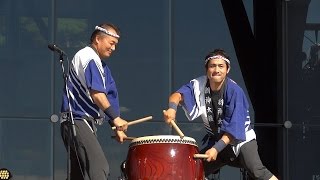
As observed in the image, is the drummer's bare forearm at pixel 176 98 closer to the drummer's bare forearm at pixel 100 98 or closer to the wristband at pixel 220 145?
the wristband at pixel 220 145

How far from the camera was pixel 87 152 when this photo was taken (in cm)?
→ 568

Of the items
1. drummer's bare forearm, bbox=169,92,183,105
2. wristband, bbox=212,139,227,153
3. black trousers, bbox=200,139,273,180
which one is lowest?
black trousers, bbox=200,139,273,180

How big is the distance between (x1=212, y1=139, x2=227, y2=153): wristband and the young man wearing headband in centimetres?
64

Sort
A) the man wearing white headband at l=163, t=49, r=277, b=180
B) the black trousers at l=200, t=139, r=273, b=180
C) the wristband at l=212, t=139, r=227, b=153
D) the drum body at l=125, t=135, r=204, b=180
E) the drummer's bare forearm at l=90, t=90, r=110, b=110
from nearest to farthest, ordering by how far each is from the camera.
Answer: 1. the drum body at l=125, t=135, r=204, b=180
2. the drummer's bare forearm at l=90, t=90, r=110, b=110
3. the wristband at l=212, t=139, r=227, b=153
4. the man wearing white headband at l=163, t=49, r=277, b=180
5. the black trousers at l=200, t=139, r=273, b=180

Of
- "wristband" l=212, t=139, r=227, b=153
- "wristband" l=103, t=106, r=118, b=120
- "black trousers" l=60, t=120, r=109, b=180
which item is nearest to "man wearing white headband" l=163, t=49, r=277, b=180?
"wristband" l=212, t=139, r=227, b=153

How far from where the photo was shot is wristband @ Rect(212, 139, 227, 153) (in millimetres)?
5805

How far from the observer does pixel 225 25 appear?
958 cm

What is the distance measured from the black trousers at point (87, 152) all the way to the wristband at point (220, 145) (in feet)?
2.45

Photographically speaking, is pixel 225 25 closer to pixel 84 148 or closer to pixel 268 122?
pixel 268 122

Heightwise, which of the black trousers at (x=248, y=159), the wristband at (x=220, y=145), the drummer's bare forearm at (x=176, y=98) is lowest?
the black trousers at (x=248, y=159)

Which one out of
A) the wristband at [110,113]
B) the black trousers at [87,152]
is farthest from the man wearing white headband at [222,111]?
A: the black trousers at [87,152]

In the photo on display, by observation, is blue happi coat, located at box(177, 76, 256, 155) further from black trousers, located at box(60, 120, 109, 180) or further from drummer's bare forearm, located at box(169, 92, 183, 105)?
black trousers, located at box(60, 120, 109, 180)

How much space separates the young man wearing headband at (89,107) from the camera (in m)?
5.65

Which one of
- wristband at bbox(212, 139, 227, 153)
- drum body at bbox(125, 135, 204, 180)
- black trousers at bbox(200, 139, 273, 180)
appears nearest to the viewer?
drum body at bbox(125, 135, 204, 180)
